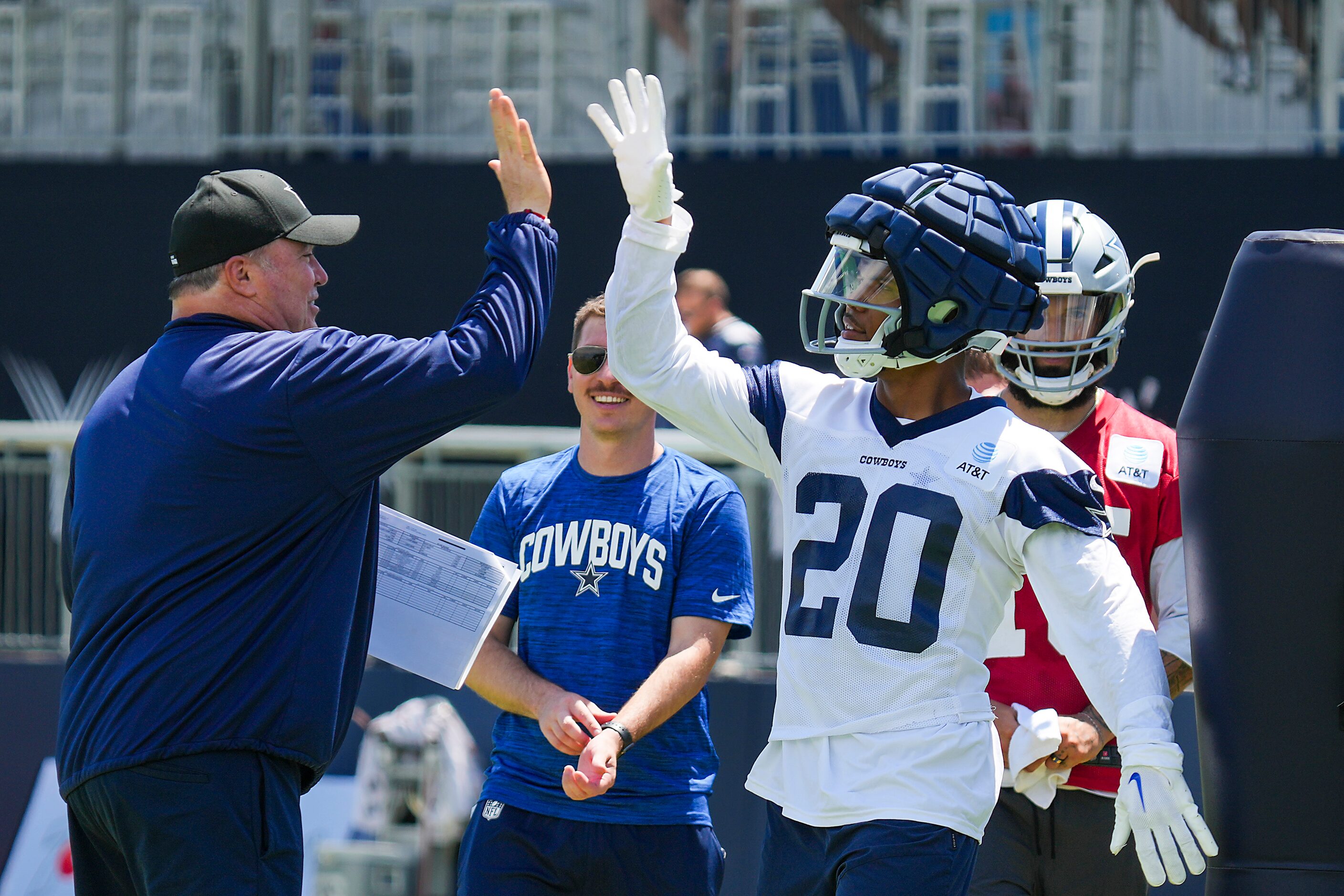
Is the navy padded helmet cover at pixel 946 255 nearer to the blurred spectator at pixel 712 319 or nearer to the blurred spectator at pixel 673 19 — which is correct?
the blurred spectator at pixel 712 319

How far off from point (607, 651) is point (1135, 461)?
1548 mm

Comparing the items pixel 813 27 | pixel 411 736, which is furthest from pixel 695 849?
pixel 813 27

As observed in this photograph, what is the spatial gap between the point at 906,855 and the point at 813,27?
8.16 meters

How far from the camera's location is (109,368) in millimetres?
10711

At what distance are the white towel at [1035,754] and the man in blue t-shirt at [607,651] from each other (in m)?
0.83

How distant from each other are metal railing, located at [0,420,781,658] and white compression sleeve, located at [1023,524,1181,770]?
370 cm

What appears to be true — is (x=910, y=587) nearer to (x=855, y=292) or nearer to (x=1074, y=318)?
(x=855, y=292)

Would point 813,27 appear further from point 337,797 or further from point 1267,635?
point 1267,635

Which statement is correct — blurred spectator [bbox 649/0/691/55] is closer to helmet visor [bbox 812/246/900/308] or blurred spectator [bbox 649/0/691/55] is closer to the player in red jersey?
the player in red jersey

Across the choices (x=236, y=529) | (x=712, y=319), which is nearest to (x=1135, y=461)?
(x=236, y=529)

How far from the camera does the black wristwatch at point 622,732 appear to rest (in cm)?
406

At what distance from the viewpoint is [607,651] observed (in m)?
4.40

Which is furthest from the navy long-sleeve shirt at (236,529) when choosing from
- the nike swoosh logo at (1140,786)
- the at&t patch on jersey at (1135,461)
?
the at&t patch on jersey at (1135,461)

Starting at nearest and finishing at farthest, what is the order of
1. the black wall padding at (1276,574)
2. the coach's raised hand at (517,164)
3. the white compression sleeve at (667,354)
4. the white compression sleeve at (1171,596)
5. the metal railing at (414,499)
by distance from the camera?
the black wall padding at (1276,574) → the white compression sleeve at (667,354) → the coach's raised hand at (517,164) → the white compression sleeve at (1171,596) → the metal railing at (414,499)
